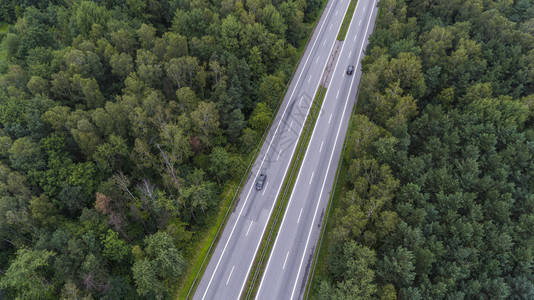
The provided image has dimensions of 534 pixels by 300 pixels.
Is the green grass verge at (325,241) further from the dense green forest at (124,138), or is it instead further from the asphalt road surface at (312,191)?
the dense green forest at (124,138)

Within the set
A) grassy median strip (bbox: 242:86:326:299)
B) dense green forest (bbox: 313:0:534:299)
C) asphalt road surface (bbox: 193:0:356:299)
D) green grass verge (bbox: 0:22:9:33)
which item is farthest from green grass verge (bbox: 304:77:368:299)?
green grass verge (bbox: 0:22:9:33)

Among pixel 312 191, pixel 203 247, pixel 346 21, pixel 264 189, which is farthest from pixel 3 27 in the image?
pixel 312 191

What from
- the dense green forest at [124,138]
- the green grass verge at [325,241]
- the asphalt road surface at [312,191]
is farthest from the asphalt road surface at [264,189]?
the green grass verge at [325,241]

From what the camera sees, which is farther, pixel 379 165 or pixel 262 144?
pixel 262 144

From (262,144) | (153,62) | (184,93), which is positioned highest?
(153,62)

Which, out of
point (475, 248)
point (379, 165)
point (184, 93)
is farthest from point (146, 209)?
point (475, 248)

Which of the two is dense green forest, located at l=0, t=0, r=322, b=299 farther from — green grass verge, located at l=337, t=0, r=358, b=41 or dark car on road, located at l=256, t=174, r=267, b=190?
green grass verge, located at l=337, t=0, r=358, b=41

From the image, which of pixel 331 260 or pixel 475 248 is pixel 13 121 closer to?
pixel 331 260
